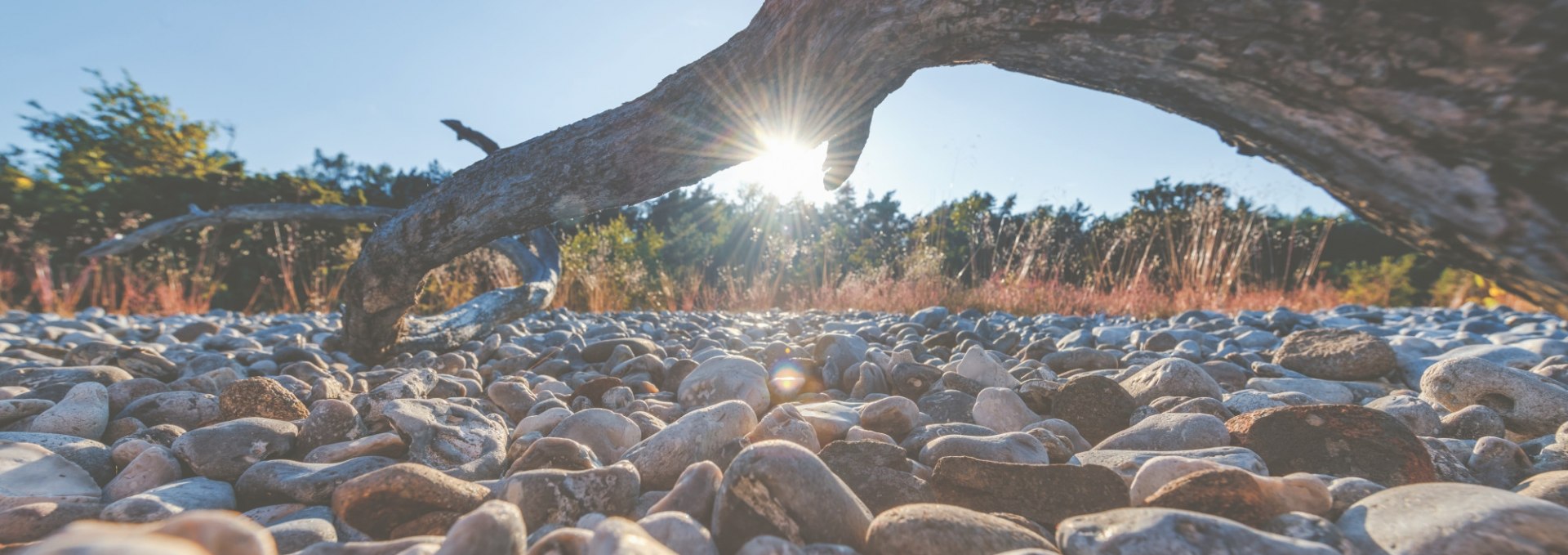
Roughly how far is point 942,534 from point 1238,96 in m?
0.87

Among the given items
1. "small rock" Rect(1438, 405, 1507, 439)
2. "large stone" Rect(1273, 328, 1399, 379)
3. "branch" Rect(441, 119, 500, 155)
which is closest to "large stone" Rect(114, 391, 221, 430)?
"branch" Rect(441, 119, 500, 155)

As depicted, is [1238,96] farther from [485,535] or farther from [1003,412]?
[485,535]

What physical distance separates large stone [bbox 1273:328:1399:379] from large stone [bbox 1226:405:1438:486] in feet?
4.33

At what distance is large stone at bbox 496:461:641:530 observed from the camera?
1026 millimetres

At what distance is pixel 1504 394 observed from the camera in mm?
1642

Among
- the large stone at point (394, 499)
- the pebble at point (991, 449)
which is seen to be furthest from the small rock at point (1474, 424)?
the large stone at point (394, 499)

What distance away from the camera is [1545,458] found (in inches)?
50.7

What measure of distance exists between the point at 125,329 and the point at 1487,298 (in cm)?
1300

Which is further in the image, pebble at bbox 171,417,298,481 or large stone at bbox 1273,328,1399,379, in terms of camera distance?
large stone at bbox 1273,328,1399,379

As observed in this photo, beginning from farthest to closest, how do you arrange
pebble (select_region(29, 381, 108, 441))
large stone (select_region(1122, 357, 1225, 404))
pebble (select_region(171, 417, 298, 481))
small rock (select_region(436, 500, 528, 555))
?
large stone (select_region(1122, 357, 1225, 404)), pebble (select_region(29, 381, 108, 441)), pebble (select_region(171, 417, 298, 481)), small rock (select_region(436, 500, 528, 555))

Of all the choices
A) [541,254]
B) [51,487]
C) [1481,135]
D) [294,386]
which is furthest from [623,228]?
[1481,135]

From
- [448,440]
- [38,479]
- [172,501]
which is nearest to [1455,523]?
[448,440]

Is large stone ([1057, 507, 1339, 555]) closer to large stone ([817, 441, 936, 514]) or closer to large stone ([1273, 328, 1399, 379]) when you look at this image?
large stone ([817, 441, 936, 514])

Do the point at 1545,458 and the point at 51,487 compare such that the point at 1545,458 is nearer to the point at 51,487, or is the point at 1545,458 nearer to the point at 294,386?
the point at 51,487
